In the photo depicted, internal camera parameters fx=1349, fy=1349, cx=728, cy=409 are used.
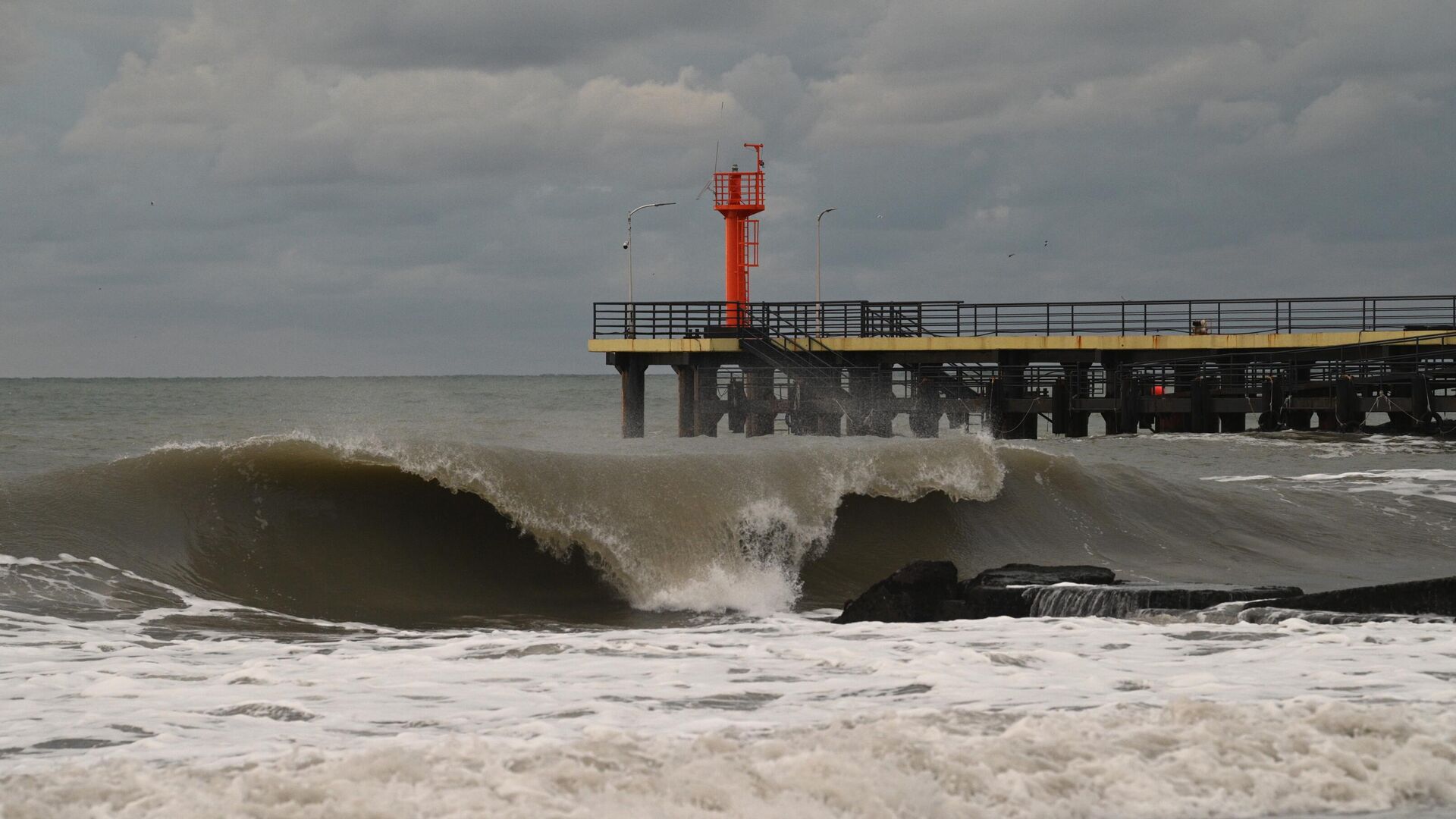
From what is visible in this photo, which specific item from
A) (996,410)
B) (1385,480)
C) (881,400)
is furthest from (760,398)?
(1385,480)

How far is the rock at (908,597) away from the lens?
29.2 feet

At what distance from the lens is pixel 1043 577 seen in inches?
376

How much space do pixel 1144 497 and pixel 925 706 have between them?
34.2ft

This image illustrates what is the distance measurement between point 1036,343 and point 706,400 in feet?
26.8

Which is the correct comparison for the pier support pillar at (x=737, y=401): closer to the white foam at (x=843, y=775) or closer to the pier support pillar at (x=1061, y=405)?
the pier support pillar at (x=1061, y=405)

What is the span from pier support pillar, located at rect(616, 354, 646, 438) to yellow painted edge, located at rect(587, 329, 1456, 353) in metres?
0.52

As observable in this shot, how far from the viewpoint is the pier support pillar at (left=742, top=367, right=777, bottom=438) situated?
32.9 meters

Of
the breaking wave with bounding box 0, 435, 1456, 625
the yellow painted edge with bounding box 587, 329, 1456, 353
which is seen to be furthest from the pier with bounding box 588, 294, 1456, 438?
the breaking wave with bounding box 0, 435, 1456, 625

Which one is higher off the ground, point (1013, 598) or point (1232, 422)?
point (1232, 422)

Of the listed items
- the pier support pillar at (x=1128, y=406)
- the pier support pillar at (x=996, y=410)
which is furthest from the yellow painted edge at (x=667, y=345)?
the pier support pillar at (x=1128, y=406)

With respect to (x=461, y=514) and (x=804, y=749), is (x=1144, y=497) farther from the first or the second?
(x=804, y=749)

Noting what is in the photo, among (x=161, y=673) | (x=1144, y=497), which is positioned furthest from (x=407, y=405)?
(x=161, y=673)

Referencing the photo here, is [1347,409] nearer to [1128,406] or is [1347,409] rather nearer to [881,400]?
[1128,406]

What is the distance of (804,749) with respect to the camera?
16.7 ft
